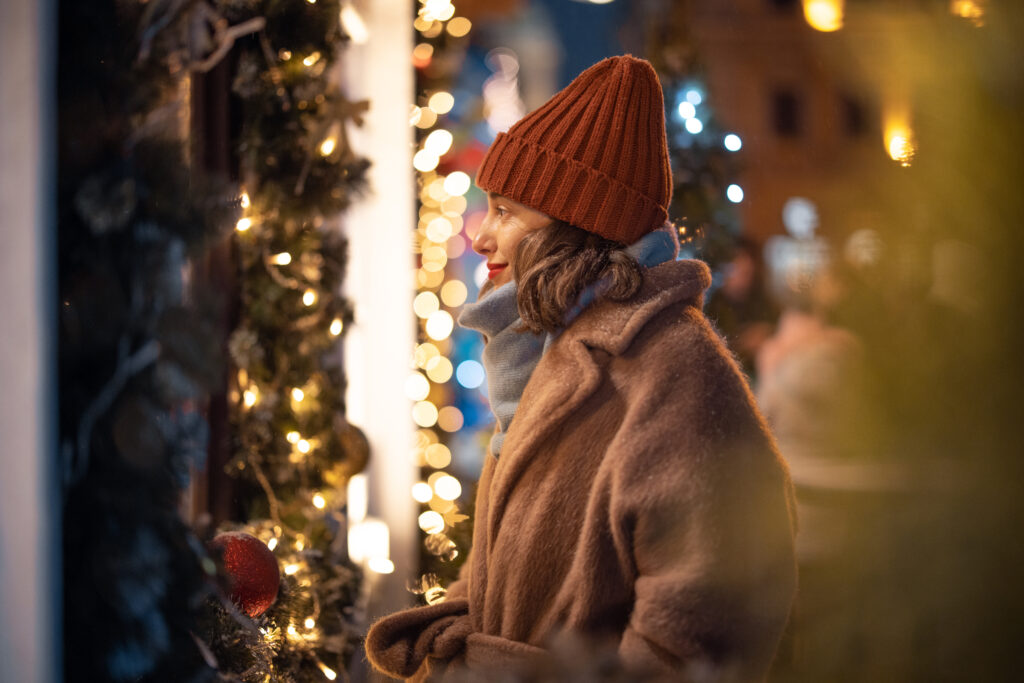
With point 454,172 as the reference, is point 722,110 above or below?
above

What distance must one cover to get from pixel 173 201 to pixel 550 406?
2.48ft

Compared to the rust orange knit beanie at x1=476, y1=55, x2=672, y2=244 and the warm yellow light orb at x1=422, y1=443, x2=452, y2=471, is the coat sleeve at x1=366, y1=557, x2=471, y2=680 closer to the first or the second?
the rust orange knit beanie at x1=476, y1=55, x2=672, y2=244

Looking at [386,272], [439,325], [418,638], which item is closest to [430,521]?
[439,325]

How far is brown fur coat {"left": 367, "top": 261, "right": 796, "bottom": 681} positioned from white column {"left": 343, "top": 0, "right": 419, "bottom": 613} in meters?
1.66

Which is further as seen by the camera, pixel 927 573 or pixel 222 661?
pixel 222 661

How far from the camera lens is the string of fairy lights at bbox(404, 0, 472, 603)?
10.7ft

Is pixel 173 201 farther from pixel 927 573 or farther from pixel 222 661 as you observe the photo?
pixel 927 573

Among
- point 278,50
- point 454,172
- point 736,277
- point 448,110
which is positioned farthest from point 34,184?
point 454,172

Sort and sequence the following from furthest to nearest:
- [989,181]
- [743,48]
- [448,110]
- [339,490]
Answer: [743,48] < [448,110] < [339,490] < [989,181]

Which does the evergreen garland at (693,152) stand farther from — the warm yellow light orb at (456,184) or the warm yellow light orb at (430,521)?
the warm yellow light orb at (430,521)

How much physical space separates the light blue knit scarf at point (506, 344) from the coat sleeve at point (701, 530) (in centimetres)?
33

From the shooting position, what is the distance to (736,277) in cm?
293

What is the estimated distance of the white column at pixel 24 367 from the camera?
1.01 metres

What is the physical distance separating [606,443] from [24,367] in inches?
37.5
